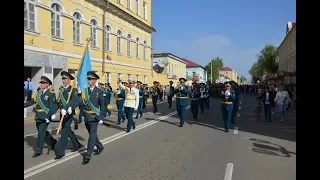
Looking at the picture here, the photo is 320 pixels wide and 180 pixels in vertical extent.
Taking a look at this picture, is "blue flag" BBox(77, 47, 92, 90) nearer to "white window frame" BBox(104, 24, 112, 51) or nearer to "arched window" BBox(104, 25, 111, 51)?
"white window frame" BBox(104, 24, 112, 51)

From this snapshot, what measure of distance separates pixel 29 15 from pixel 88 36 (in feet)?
24.0

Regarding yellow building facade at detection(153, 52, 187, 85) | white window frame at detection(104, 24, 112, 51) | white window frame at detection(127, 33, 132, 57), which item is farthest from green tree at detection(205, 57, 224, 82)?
white window frame at detection(104, 24, 112, 51)

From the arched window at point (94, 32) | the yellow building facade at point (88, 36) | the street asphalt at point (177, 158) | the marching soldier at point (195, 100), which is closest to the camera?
the street asphalt at point (177, 158)

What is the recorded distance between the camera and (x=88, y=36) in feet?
86.9

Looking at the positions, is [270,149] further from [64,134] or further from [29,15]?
[29,15]

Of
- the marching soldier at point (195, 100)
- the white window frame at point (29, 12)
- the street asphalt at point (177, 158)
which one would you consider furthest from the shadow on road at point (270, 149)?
the white window frame at point (29, 12)

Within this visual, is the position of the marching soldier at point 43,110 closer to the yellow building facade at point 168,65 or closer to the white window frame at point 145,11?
the white window frame at point 145,11

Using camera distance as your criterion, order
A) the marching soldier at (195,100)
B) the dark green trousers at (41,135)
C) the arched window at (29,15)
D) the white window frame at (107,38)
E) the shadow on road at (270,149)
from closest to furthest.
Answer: the dark green trousers at (41,135)
the shadow on road at (270,149)
the marching soldier at (195,100)
the arched window at (29,15)
the white window frame at (107,38)

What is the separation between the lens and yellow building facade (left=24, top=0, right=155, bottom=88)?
794 inches

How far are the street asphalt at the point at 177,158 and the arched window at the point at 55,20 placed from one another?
42.6 ft

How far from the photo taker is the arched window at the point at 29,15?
62.9 ft
